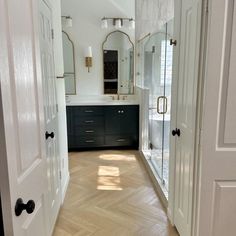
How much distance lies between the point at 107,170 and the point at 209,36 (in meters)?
2.66

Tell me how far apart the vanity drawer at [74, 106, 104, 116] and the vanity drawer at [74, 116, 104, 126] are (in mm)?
56

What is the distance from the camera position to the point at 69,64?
468 centimetres

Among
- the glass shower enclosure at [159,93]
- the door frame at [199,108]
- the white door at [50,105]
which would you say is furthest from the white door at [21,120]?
the glass shower enclosure at [159,93]

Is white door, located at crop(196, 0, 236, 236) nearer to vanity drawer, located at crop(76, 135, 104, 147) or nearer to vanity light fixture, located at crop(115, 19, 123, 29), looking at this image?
vanity drawer, located at crop(76, 135, 104, 147)

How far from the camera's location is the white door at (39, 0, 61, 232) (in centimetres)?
203

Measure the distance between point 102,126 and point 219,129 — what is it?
305 centimetres

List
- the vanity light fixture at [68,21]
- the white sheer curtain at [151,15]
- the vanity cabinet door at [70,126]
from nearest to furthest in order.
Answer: the white sheer curtain at [151,15] < the vanity cabinet door at [70,126] < the vanity light fixture at [68,21]

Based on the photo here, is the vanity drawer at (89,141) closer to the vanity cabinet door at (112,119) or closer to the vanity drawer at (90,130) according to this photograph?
the vanity drawer at (90,130)

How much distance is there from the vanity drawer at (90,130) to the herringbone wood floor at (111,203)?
56 cm

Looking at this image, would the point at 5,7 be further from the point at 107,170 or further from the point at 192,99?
the point at 107,170

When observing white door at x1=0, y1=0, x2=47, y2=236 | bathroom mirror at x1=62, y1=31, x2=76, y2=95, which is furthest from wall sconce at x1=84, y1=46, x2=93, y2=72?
white door at x1=0, y1=0, x2=47, y2=236

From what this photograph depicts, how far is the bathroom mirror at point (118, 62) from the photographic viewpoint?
4695mm

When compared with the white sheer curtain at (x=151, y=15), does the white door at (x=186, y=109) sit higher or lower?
lower

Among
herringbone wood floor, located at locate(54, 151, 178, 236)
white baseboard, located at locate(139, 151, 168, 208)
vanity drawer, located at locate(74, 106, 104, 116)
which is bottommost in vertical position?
herringbone wood floor, located at locate(54, 151, 178, 236)
